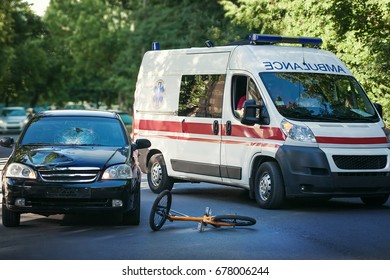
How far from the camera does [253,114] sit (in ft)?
47.6

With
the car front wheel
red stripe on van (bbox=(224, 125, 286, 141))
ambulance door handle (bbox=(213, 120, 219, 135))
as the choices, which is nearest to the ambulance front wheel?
ambulance door handle (bbox=(213, 120, 219, 135))

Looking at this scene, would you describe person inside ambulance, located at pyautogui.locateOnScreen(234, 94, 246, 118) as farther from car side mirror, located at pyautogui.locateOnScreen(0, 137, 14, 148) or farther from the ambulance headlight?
car side mirror, located at pyautogui.locateOnScreen(0, 137, 14, 148)

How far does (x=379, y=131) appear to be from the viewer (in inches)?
573

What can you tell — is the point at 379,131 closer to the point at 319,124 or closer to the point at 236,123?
the point at 319,124

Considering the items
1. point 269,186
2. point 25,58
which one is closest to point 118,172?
point 269,186

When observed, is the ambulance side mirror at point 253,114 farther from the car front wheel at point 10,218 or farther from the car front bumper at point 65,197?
the car front wheel at point 10,218

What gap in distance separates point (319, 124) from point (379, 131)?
3.27 feet

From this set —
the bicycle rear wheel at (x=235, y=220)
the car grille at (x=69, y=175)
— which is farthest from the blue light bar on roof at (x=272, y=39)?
the car grille at (x=69, y=175)

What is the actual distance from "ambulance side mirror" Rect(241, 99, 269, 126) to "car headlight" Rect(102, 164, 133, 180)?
2889mm

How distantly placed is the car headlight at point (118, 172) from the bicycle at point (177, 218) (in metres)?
0.57

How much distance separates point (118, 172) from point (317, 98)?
4064mm

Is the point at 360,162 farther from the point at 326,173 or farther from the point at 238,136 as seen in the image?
the point at 238,136

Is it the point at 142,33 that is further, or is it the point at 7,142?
the point at 142,33
